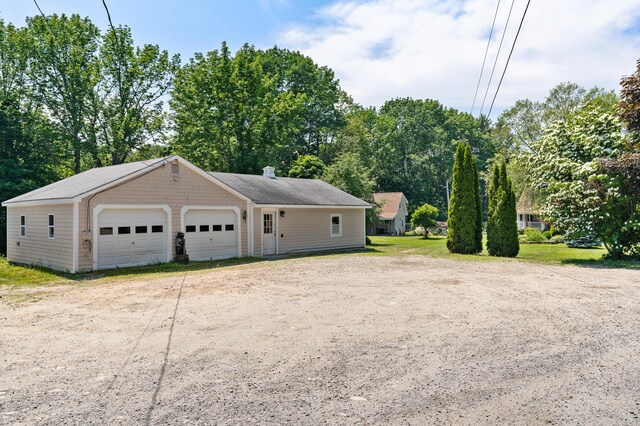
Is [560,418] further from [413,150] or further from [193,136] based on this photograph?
[413,150]

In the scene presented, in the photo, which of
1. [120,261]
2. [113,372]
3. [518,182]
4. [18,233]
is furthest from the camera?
[518,182]

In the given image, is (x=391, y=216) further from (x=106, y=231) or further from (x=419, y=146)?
(x=106, y=231)

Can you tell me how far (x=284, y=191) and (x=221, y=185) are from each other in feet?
16.4

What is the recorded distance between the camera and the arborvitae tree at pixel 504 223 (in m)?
18.4

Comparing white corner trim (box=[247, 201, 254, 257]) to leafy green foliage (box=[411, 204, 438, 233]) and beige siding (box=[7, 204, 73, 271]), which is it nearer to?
beige siding (box=[7, 204, 73, 271])

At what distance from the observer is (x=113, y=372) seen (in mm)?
4758

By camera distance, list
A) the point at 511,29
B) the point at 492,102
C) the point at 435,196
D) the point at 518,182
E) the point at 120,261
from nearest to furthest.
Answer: the point at 511,29, the point at 492,102, the point at 120,261, the point at 518,182, the point at 435,196

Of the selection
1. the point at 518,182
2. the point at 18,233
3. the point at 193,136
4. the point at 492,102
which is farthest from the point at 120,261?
the point at 518,182

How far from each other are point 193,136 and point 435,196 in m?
34.7

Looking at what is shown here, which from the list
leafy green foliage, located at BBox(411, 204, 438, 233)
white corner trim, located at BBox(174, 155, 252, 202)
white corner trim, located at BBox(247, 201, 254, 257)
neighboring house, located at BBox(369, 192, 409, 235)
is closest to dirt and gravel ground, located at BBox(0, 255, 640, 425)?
white corner trim, located at BBox(174, 155, 252, 202)

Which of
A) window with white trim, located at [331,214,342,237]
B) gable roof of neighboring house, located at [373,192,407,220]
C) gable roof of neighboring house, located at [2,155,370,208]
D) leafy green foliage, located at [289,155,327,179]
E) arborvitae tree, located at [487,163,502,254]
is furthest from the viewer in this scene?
gable roof of neighboring house, located at [373,192,407,220]

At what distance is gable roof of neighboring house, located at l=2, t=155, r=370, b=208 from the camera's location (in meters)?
14.0

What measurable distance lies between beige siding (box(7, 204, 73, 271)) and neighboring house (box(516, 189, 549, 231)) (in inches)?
1250

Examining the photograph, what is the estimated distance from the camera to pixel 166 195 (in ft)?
49.9
